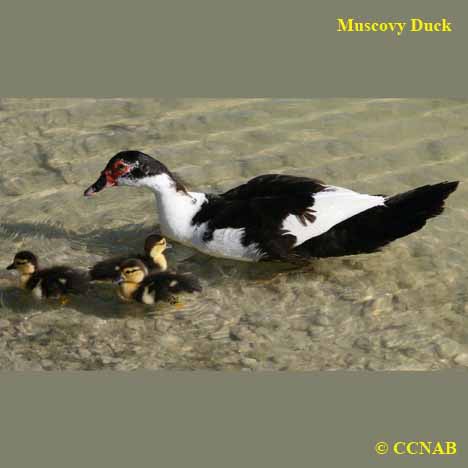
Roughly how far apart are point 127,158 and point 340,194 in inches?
61.8

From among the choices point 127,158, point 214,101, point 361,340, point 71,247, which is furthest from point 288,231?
point 214,101

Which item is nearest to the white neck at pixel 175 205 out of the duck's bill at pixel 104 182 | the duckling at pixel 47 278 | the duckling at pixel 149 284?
the duck's bill at pixel 104 182

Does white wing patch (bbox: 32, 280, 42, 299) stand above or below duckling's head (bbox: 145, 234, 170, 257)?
below

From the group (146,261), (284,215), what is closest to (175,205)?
(146,261)

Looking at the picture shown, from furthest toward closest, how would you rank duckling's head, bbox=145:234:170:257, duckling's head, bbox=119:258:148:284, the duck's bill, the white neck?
the duck's bill → the white neck → duckling's head, bbox=145:234:170:257 → duckling's head, bbox=119:258:148:284

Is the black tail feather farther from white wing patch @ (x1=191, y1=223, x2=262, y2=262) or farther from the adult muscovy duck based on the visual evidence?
white wing patch @ (x1=191, y1=223, x2=262, y2=262)

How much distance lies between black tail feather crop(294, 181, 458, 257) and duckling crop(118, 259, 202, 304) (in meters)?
0.79

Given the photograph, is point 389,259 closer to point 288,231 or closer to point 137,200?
point 288,231

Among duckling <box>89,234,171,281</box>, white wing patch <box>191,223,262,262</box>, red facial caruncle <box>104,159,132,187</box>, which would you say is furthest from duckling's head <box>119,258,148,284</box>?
red facial caruncle <box>104,159,132,187</box>

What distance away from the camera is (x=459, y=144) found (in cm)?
826

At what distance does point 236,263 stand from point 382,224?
1155 mm

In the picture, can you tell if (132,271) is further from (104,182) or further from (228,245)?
(104,182)

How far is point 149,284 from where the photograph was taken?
602cm

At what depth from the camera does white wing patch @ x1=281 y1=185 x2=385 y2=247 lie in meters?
6.02
